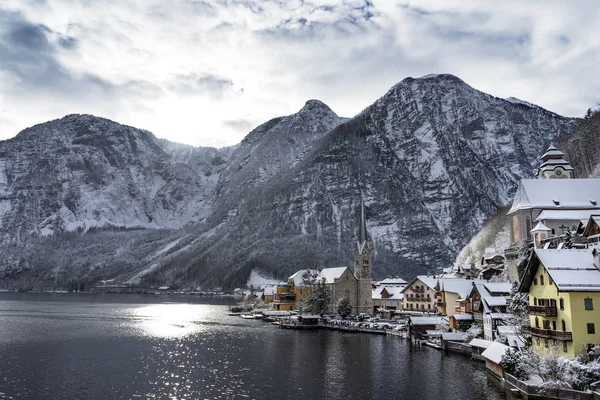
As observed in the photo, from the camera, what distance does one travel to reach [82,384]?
175ft

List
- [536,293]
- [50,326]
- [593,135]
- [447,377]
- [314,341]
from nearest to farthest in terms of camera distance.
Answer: [536,293]
[447,377]
[314,341]
[50,326]
[593,135]

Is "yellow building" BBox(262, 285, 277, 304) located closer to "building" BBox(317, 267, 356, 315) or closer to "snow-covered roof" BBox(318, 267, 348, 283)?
"snow-covered roof" BBox(318, 267, 348, 283)

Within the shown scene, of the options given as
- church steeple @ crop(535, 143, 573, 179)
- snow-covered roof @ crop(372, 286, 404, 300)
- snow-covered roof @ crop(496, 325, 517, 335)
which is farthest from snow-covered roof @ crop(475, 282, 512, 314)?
snow-covered roof @ crop(372, 286, 404, 300)

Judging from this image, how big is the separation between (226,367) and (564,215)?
60.2 metres

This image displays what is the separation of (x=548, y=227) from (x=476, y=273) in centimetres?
3529

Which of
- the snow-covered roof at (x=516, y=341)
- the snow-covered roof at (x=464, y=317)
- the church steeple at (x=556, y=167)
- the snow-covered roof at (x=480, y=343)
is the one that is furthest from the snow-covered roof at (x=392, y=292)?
the snow-covered roof at (x=516, y=341)

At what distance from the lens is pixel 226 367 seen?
62094 mm

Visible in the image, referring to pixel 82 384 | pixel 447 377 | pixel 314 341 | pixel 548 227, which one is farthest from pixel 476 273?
pixel 82 384

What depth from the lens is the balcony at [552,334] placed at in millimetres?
44303

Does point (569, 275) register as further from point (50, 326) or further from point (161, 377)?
point (50, 326)

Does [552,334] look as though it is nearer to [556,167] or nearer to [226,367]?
[226,367]

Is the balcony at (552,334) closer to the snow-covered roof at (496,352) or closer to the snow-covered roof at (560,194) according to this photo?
the snow-covered roof at (496,352)

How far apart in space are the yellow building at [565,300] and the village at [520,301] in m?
0.09

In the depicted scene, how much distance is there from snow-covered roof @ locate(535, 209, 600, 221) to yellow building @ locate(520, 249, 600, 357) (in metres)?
33.6
